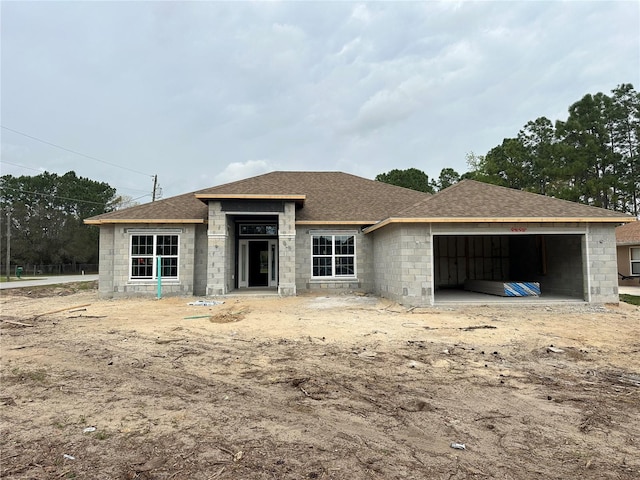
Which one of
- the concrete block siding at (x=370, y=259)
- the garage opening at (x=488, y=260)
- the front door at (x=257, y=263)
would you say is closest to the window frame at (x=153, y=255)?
the concrete block siding at (x=370, y=259)

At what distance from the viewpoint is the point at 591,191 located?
30547 millimetres

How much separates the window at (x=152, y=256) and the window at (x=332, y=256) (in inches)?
235

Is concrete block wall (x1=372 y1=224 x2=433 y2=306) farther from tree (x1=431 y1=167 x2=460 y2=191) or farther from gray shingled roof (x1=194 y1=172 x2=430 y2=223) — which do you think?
tree (x1=431 y1=167 x2=460 y2=191)

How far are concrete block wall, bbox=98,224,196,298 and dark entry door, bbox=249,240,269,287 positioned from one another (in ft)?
11.2

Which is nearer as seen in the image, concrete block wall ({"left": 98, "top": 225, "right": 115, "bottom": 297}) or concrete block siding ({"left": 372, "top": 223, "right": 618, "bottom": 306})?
concrete block siding ({"left": 372, "top": 223, "right": 618, "bottom": 306})

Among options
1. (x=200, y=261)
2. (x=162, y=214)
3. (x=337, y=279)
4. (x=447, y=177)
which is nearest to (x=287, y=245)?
(x=337, y=279)

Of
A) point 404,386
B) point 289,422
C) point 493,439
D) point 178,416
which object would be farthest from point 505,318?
point 178,416

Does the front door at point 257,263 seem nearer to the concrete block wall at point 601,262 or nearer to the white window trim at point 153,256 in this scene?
the white window trim at point 153,256

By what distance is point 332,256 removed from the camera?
16.8 meters

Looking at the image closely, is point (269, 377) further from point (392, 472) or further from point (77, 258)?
point (77, 258)

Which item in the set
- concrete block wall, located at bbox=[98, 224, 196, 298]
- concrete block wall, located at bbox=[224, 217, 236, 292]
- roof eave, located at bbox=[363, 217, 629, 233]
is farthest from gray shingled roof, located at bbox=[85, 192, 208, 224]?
roof eave, located at bbox=[363, 217, 629, 233]

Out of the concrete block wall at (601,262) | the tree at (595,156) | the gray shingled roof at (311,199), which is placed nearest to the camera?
the concrete block wall at (601,262)

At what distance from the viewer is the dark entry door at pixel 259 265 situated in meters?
18.7

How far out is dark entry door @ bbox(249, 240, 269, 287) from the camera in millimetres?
18703
